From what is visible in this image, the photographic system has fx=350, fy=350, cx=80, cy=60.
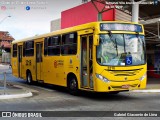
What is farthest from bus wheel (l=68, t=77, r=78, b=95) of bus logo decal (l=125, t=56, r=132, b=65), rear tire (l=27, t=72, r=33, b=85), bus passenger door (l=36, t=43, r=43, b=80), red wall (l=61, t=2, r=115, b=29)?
red wall (l=61, t=2, r=115, b=29)

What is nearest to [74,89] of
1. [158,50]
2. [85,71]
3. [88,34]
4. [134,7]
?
[85,71]

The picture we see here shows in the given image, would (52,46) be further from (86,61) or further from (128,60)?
(128,60)

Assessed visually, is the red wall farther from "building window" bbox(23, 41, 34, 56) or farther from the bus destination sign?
the bus destination sign

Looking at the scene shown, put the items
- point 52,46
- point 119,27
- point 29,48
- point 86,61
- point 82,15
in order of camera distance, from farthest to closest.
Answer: point 82,15, point 29,48, point 52,46, point 86,61, point 119,27

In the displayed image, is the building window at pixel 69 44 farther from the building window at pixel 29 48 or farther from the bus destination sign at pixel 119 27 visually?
the building window at pixel 29 48

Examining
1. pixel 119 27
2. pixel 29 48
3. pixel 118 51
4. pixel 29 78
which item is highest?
pixel 119 27

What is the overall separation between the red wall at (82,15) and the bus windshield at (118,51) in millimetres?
15810

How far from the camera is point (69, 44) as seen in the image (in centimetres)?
1609

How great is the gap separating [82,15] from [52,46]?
49.1 ft

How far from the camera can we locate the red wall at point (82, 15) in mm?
30047

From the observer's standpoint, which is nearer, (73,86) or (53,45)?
(73,86)

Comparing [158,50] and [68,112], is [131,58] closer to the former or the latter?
[68,112]

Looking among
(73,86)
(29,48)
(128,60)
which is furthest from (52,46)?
(128,60)

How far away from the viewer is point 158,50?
29406mm
